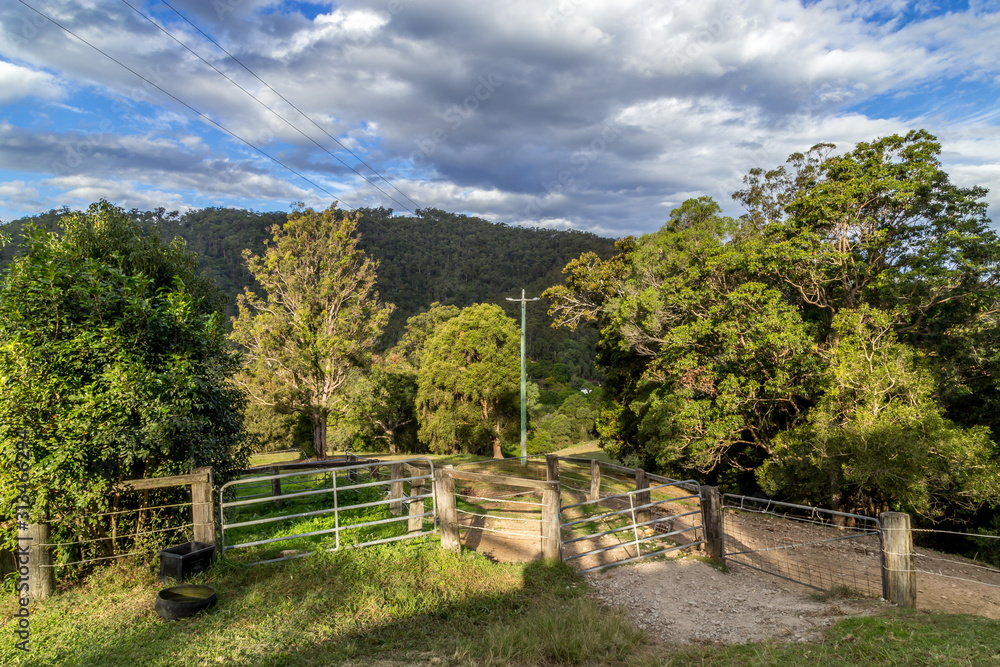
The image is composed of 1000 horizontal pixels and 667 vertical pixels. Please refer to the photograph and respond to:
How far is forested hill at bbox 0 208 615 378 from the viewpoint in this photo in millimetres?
67125

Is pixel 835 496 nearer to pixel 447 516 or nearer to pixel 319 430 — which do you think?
pixel 447 516

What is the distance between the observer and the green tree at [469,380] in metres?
28.4

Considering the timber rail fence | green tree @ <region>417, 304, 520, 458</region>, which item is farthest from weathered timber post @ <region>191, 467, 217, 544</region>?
green tree @ <region>417, 304, 520, 458</region>

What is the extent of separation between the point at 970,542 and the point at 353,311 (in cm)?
2129

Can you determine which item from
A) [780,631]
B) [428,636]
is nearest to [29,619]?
[428,636]

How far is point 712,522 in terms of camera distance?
8141 mm

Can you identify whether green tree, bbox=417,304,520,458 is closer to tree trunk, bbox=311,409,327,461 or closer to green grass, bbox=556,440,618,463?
green grass, bbox=556,440,618,463

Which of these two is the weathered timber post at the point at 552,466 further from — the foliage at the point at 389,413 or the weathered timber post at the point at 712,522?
the foliage at the point at 389,413

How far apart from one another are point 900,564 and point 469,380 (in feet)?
76.1

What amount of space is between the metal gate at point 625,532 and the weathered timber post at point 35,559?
5.71 metres

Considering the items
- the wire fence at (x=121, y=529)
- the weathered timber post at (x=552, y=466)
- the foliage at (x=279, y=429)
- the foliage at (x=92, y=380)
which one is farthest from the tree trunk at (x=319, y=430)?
the wire fence at (x=121, y=529)

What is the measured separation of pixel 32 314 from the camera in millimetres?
5984

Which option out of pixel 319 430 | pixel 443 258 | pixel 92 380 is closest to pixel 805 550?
pixel 92 380

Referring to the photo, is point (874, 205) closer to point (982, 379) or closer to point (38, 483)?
point (982, 379)
